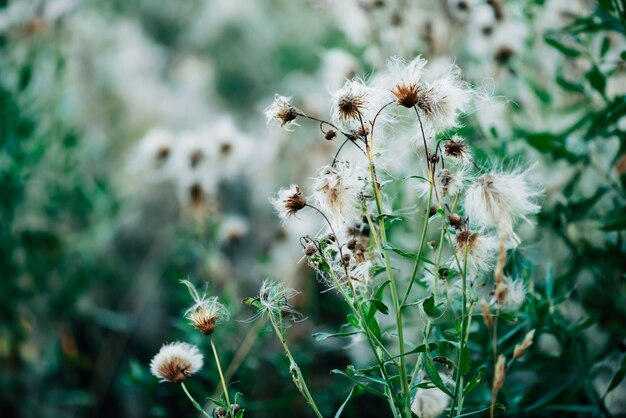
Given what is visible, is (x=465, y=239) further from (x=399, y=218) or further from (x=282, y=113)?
(x=282, y=113)

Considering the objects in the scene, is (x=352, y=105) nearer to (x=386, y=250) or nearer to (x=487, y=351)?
(x=386, y=250)

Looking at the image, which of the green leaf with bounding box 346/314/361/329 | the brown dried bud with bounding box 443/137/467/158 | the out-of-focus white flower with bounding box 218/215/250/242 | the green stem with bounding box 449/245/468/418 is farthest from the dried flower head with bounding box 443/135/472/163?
the out-of-focus white flower with bounding box 218/215/250/242

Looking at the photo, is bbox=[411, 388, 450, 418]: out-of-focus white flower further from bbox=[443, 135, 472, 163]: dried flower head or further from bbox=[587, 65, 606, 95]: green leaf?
bbox=[587, 65, 606, 95]: green leaf

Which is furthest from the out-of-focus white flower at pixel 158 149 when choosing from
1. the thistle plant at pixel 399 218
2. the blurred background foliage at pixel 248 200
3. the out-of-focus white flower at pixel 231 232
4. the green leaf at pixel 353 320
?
the green leaf at pixel 353 320

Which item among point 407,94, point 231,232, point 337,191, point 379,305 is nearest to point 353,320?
point 379,305

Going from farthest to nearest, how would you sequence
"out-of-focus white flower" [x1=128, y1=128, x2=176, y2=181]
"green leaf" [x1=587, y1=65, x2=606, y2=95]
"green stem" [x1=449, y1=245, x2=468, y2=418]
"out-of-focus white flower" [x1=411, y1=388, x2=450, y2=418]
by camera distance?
"out-of-focus white flower" [x1=128, y1=128, x2=176, y2=181] → "green leaf" [x1=587, y1=65, x2=606, y2=95] → "out-of-focus white flower" [x1=411, y1=388, x2=450, y2=418] → "green stem" [x1=449, y1=245, x2=468, y2=418]
